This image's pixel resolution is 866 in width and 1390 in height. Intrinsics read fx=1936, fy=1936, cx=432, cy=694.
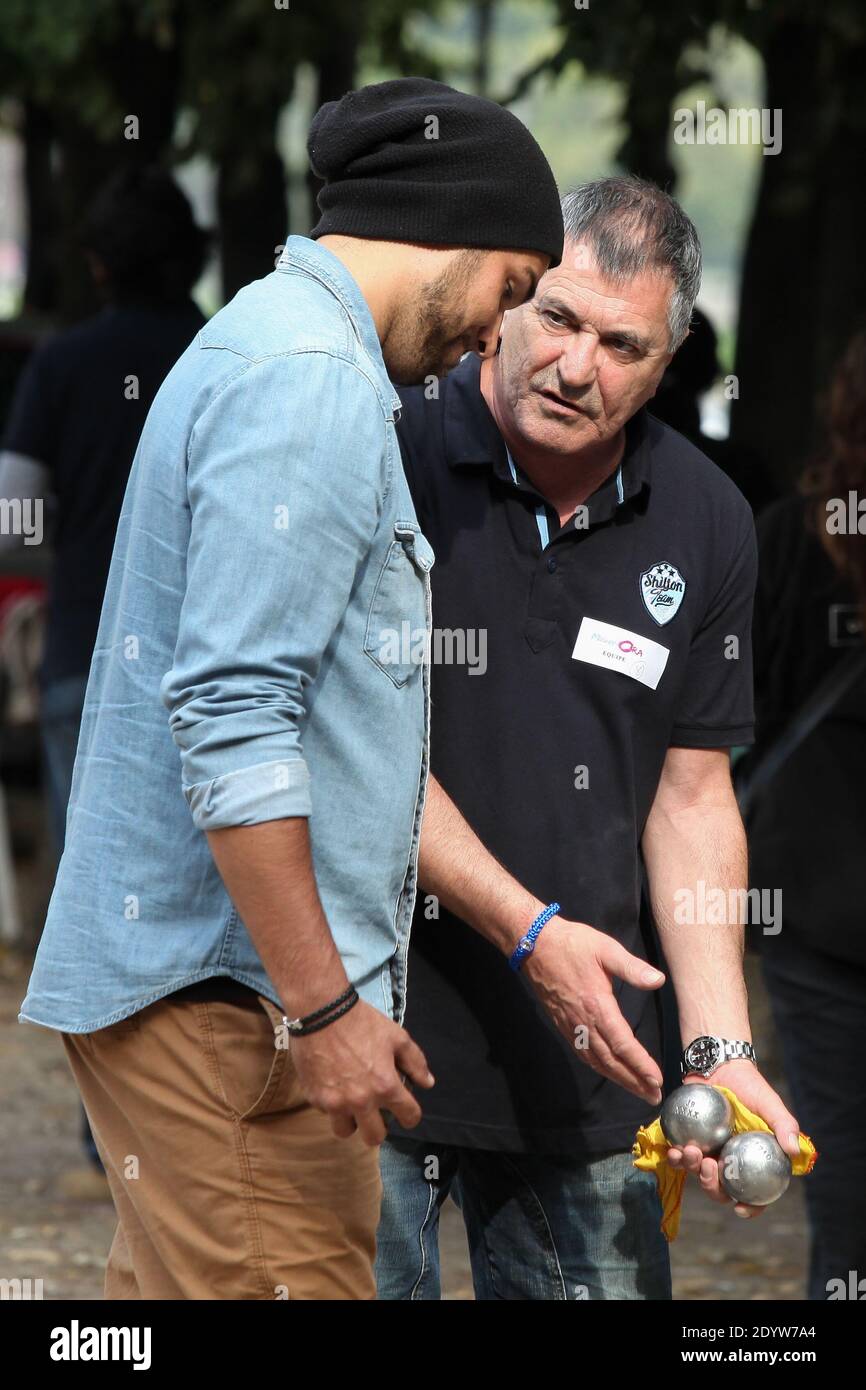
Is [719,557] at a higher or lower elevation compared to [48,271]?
lower

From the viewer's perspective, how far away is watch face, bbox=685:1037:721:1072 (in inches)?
110

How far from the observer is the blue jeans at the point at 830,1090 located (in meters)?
3.49

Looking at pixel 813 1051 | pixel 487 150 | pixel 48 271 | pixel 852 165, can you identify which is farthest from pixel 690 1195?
pixel 48 271

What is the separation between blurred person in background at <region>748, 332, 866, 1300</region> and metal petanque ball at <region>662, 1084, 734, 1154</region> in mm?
886

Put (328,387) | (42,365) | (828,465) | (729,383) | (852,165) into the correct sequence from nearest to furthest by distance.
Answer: (328,387) < (828,465) < (729,383) < (42,365) < (852,165)

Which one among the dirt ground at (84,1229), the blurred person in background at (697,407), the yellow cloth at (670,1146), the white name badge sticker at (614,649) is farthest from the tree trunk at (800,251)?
the yellow cloth at (670,1146)

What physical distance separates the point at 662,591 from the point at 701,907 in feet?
1.56

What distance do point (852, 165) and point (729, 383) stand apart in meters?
4.84

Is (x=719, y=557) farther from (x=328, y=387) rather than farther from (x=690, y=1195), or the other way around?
(x=690, y=1195)

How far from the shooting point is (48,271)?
17719 mm

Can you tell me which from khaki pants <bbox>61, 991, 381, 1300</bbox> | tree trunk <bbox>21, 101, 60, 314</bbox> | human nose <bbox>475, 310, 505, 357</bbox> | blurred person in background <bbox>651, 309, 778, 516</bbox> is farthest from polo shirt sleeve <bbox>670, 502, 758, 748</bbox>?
tree trunk <bbox>21, 101, 60, 314</bbox>

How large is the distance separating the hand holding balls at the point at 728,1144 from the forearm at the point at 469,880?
0.32m

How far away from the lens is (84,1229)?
16.5 feet

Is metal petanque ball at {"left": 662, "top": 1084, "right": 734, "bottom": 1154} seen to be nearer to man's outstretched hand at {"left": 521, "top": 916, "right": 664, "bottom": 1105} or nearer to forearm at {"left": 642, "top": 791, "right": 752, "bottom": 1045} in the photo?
man's outstretched hand at {"left": 521, "top": 916, "right": 664, "bottom": 1105}
